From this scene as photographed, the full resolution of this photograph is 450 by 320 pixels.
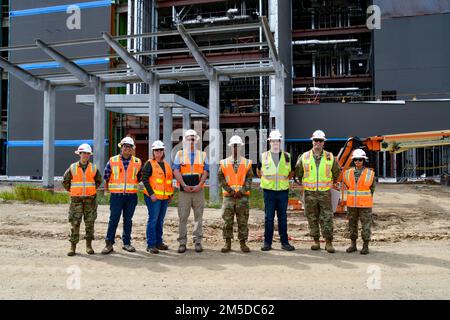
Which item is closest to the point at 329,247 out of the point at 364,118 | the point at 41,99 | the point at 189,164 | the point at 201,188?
the point at 201,188

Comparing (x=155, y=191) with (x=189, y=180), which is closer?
(x=155, y=191)

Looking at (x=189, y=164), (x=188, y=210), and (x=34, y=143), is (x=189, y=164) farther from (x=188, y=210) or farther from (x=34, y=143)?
(x=34, y=143)

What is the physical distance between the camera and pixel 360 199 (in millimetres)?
6984

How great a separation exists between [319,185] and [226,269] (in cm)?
230

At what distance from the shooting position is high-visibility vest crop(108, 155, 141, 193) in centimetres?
700

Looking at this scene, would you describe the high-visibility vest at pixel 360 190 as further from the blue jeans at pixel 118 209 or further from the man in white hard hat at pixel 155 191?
the blue jeans at pixel 118 209

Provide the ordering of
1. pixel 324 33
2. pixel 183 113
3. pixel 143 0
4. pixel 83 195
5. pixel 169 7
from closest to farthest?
pixel 83 195
pixel 183 113
pixel 143 0
pixel 169 7
pixel 324 33

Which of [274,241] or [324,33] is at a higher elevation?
[324,33]

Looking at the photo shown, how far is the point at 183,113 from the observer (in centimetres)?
1925

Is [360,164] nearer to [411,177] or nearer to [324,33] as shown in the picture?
[411,177]

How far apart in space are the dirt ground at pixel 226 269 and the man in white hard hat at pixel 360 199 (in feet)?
1.18
